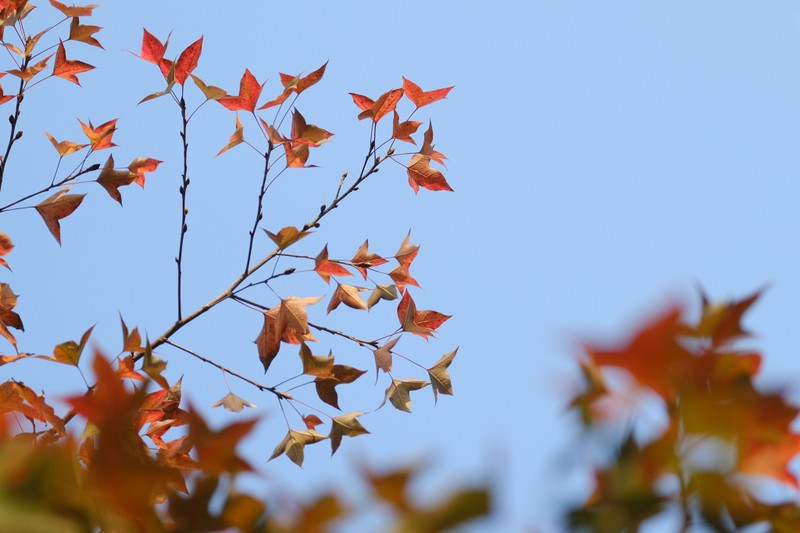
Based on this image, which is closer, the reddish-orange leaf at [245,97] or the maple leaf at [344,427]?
the maple leaf at [344,427]

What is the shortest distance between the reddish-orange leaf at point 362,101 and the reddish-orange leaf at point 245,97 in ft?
0.73

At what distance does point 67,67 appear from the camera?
1606 millimetres

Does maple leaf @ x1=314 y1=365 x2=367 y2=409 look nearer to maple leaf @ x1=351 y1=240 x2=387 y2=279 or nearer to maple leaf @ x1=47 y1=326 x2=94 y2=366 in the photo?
maple leaf @ x1=351 y1=240 x2=387 y2=279

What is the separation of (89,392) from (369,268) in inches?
22.6

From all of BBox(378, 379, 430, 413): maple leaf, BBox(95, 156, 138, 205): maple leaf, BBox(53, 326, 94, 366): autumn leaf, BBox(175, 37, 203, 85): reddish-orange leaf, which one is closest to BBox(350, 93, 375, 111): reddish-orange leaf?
BBox(175, 37, 203, 85): reddish-orange leaf

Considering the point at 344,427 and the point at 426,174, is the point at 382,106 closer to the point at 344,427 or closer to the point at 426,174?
the point at 426,174

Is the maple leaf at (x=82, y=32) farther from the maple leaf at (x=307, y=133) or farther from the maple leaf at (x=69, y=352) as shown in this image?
the maple leaf at (x=69, y=352)

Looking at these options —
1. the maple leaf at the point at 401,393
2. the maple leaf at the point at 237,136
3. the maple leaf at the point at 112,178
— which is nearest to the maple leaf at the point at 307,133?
the maple leaf at the point at 237,136

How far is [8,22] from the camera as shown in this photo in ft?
4.70

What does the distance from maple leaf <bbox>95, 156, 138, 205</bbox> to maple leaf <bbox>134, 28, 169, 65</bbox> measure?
0.22 meters

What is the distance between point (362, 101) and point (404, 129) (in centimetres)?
13

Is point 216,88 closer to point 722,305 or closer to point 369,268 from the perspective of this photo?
point 369,268

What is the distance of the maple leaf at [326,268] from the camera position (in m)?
1.31

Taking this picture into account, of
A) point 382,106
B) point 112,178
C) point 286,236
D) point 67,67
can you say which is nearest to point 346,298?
point 286,236
